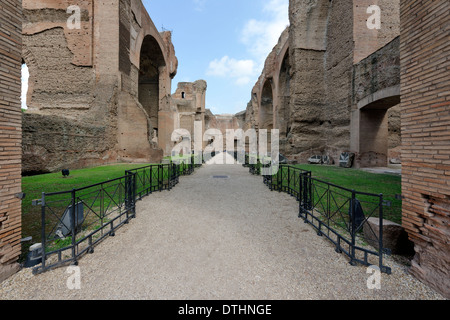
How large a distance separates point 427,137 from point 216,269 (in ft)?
10.1

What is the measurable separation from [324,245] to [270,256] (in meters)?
1.00

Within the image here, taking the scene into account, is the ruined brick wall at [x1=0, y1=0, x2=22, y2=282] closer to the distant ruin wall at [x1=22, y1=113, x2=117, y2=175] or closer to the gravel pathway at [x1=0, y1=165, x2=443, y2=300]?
the gravel pathway at [x1=0, y1=165, x2=443, y2=300]

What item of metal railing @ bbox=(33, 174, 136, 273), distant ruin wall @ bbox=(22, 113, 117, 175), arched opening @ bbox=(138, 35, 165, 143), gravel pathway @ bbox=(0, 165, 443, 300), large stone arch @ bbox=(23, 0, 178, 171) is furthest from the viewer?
arched opening @ bbox=(138, 35, 165, 143)

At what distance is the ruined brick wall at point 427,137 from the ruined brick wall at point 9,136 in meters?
4.95

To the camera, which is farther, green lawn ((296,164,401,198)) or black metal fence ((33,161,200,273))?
green lawn ((296,164,401,198))

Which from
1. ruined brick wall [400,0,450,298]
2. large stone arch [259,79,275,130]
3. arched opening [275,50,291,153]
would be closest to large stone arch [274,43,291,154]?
arched opening [275,50,291,153]

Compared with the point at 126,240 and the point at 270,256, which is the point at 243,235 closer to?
the point at 270,256

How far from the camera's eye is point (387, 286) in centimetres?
213

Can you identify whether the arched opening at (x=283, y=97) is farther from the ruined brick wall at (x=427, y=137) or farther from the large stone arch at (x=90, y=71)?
the ruined brick wall at (x=427, y=137)

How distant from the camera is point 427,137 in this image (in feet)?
7.52

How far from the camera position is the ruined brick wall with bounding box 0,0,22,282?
2.27m

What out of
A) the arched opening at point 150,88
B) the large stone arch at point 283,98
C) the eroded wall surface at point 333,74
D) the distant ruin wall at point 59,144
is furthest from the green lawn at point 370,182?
the arched opening at point 150,88

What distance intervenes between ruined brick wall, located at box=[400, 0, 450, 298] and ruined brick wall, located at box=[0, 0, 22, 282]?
4.95 m

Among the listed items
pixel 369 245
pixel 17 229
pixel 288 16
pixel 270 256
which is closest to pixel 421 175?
pixel 369 245
